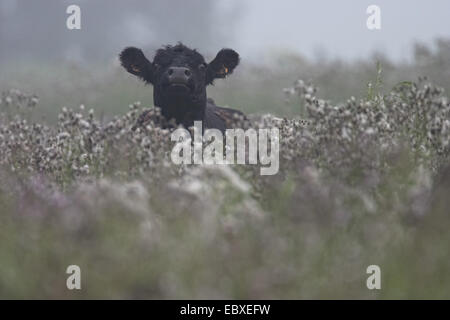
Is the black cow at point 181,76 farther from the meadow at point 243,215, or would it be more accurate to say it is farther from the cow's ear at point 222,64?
the meadow at point 243,215

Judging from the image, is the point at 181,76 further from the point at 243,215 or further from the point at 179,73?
the point at 243,215

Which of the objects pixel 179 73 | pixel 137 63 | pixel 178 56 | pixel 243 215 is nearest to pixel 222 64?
pixel 178 56

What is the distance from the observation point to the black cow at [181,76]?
9125 millimetres

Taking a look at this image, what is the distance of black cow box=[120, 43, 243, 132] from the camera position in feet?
29.9

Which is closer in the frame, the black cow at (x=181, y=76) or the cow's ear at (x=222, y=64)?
the black cow at (x=181, y=76)

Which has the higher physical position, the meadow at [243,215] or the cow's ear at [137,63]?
the cow's ear at [137,63]

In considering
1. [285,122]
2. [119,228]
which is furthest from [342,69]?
[119,228]

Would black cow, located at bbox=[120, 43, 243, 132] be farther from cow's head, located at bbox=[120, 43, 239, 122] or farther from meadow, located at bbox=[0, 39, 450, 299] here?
meadow, located at bbox=[0, 39, 450, 299]

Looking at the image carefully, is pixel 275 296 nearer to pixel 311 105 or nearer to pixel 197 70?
pixel 311 105

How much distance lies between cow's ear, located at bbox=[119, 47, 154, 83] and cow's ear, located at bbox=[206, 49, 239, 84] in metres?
0.80

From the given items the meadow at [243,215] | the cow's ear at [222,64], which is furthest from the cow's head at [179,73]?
the meadow at [243,215]

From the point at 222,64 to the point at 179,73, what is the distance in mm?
1350

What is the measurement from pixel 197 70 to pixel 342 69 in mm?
14532

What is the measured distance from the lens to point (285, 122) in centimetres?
733
